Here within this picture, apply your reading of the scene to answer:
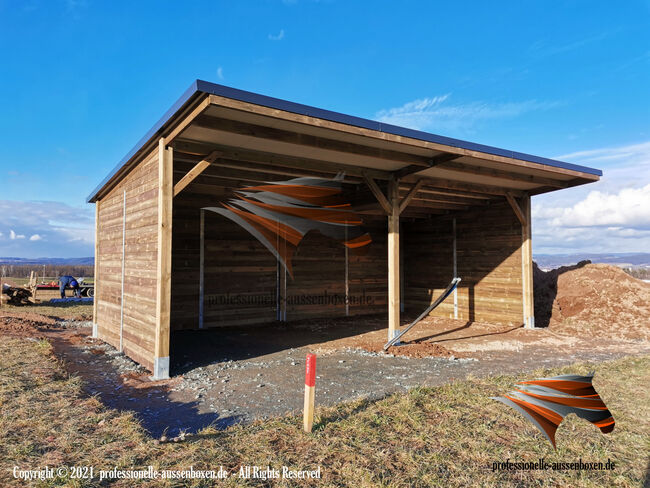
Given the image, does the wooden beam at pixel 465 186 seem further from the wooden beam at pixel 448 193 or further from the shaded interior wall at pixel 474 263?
the shaded interior wall at pixel 474 263

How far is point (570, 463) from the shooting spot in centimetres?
300

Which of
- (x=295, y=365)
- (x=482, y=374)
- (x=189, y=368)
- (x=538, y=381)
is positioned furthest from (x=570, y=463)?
(x=189, y=368)

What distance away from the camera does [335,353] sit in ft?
23.2

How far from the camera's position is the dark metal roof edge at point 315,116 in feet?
14.5

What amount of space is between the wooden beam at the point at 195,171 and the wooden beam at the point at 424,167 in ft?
11.5

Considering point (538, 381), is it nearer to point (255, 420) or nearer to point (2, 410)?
point (255, 420)

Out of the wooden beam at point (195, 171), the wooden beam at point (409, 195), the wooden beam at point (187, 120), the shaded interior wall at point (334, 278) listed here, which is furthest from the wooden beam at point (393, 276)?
the shaded interior wall at point (334, 278)

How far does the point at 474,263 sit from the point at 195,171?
8.47 m

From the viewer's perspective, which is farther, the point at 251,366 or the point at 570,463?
the point at 251,366

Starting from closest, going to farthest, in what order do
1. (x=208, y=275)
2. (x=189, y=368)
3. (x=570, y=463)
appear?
(x=570, y=463)
(x=189, y=368)
(x=208, y=275)

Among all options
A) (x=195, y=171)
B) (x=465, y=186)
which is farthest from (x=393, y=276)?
(x=195, y=171)

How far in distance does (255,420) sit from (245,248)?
7311mm

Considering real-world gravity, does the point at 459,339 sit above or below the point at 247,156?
below

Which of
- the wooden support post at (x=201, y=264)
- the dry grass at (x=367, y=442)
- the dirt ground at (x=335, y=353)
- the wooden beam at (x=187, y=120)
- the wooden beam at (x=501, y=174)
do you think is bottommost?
the dirt ground at (x=335, y=353)
